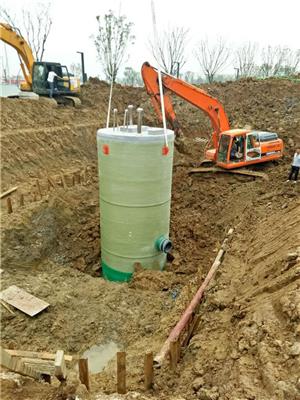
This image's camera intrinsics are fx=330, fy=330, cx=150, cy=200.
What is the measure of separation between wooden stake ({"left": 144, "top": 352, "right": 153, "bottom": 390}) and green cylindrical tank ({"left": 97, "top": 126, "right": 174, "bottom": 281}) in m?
3.42

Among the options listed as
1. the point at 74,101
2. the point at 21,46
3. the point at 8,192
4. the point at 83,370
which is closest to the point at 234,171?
the point at 8,192

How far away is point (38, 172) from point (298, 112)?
541 inches

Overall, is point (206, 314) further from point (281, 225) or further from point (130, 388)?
point (281, 225)

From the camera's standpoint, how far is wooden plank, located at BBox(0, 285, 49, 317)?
5.61 m

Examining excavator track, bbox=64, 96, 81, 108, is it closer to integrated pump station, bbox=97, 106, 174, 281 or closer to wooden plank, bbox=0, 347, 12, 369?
integrated pump station, bbox=97, 106, 174, 281

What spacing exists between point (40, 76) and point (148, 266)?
13597mm

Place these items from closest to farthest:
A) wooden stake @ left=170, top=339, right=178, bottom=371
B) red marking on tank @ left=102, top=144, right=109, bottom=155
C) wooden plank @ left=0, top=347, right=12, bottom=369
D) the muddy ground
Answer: wooden plank @ left=0, top=347, right=12, bottom=369
the muddy ground
wooden stake @ left=170, top=339, right=178, bottom=371
red marking on tank @ left=102, top=144, right=109, bottom=155

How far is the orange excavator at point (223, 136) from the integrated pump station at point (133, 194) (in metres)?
5.04

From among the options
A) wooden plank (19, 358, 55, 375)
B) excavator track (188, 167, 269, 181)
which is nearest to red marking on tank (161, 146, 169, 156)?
wooden plank (19, 358, 55, 375)

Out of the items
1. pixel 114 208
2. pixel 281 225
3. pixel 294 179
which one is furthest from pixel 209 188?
pixel 114 208

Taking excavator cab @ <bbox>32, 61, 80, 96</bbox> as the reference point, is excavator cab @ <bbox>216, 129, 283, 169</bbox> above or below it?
below

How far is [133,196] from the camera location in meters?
6.54

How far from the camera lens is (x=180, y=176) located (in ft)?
40.4

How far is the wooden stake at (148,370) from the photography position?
3.58 metres
